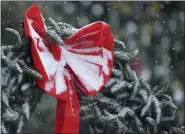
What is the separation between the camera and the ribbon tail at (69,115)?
3.05ft

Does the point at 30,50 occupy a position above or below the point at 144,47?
below

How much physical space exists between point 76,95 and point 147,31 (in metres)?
1.77

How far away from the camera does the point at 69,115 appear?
93 cm

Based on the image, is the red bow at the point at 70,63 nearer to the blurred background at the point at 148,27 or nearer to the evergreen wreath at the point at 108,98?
the evergreen wreath at the point at 108,98

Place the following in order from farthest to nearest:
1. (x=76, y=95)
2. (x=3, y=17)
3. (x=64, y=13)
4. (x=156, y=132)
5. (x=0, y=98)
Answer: (x=64, y=13) < (x=3, y=17) < (x=156, y=132) < (x=76, y=95) < (x=0, y=98)

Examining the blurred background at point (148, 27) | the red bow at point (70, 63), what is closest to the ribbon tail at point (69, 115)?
the red bow at point (70, 63)

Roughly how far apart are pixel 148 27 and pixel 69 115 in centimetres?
181

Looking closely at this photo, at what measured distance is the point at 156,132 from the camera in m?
1.08

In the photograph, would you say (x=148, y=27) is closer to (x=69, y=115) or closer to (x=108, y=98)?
(x=108, y=98)

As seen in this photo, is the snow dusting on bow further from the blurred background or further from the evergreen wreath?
the blurred background

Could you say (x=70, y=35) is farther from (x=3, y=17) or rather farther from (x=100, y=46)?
(x=3, y=17)

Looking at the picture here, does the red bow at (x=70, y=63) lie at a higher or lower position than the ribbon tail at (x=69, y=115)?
higher

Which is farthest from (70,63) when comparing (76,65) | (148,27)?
(148,27)

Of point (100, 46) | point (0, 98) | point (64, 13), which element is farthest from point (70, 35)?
point (64, 13)
